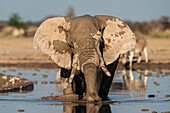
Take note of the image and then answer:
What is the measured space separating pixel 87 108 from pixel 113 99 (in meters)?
2.01

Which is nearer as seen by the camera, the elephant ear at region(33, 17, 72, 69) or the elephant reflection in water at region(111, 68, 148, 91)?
the elephant ear at region(33, 17, 72, 69)

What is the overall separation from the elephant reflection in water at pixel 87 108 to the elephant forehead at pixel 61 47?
49.7 inches

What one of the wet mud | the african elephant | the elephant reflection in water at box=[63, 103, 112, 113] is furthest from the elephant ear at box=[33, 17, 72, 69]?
the wet mud

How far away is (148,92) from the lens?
15.1 metres

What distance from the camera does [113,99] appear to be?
13461mm

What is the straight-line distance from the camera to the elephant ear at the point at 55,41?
1252cm

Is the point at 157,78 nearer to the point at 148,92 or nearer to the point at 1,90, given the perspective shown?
the point at 148,92

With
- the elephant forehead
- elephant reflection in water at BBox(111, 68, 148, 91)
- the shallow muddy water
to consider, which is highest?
the elephant forehead

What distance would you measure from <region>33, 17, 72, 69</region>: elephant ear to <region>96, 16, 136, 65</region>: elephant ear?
34.8 inches

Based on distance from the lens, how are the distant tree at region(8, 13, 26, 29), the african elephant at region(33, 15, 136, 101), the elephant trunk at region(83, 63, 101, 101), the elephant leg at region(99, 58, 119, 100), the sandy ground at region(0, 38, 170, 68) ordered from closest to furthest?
the elephant trunk at region(83, 63, 101, 101) → the african elephant at region(33, 15, 136, 101) → the elephant leg at region(99, 58, 119, 100) → the sandy ground at region(0, 38, 170, 68) → the distant tree at region(8, 13, 26, 29)

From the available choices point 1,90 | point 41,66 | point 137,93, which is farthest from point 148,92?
point 41,66

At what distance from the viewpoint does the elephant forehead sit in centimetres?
1257

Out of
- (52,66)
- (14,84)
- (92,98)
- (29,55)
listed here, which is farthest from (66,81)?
(29,55)

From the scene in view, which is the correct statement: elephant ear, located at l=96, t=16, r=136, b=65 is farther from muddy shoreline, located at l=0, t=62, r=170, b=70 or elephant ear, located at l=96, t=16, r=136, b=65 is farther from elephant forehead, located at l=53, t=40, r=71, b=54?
muddy shoreline, located at l=0, t=62, r=170, b=70
